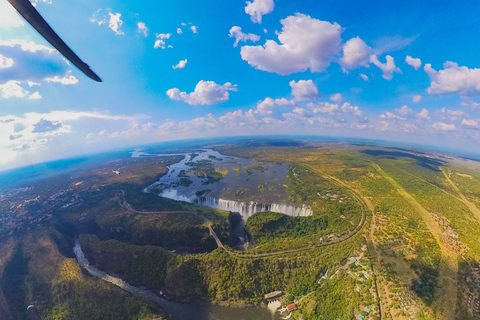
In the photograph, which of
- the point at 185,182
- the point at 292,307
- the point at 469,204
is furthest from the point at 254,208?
the point at 469,204

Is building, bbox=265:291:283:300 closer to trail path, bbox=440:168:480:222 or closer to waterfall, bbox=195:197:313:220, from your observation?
waterfall, bbox=195:197:313:220

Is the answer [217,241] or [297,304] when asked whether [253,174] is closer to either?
[217,241]

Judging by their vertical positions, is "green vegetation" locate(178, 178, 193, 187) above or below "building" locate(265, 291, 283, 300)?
above

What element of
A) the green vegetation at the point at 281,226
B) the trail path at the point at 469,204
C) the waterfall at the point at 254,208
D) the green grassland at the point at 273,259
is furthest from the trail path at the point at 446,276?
the waterfall at the point at 254,208

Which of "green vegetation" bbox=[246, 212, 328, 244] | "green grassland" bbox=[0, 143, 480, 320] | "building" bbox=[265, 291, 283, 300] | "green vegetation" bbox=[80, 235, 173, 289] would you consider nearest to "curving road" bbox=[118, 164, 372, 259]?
"green grassland" bbox=[0, 143, 480, 320]

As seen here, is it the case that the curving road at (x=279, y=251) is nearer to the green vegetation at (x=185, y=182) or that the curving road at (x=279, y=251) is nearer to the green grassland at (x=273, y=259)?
the green grassland at (x=273, y=259)

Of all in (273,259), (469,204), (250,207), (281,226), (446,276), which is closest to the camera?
(446,276)

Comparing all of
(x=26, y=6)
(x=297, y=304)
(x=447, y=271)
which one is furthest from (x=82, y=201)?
(x=447, y=271)

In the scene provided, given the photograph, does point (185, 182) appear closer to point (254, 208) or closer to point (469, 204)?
point (254, 208)
